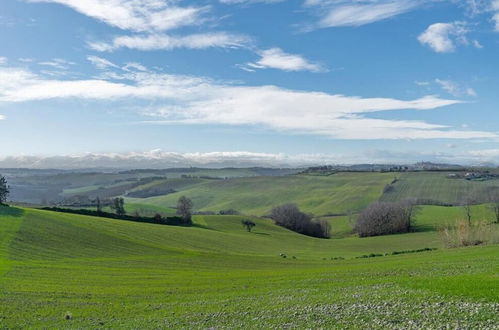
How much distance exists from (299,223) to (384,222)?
88.7 feet

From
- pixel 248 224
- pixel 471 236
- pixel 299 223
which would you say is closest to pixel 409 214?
pixel 299 223

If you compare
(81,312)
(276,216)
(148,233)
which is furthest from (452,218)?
(81,312)

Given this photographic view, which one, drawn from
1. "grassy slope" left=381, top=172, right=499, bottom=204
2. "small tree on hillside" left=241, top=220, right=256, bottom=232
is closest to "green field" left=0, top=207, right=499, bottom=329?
"small tree on hillside" left=241, top=220, right=256, bottom=232

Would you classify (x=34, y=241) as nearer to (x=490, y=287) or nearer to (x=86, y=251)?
(x=86, y=251)

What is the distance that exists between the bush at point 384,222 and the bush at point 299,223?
1281cm

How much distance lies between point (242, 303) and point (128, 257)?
32.9 meters

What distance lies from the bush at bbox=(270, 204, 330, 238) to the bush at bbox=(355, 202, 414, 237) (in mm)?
12812

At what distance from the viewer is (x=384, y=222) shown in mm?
119375

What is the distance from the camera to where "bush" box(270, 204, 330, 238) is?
5143 inches

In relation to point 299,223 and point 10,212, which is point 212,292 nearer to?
point 10,212

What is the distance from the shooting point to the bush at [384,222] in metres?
119

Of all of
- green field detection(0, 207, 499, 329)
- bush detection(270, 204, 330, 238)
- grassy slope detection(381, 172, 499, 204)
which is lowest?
bush detection(270, 204, 330, 238)

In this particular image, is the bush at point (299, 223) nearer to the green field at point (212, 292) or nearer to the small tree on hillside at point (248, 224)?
the small tree on hillside at point (248, 224)

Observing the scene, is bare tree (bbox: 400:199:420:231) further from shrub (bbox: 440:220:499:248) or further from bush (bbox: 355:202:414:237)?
shrub (bbox: 440:220:499:248)
